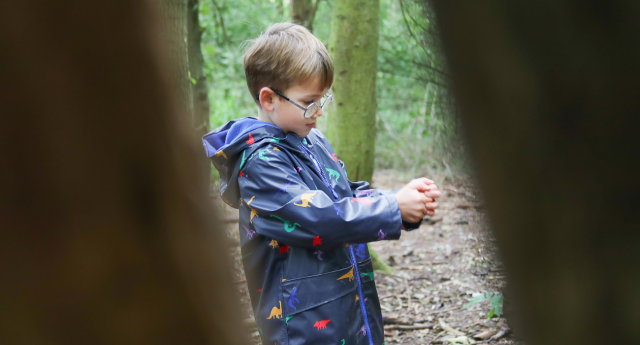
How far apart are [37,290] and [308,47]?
1536mm

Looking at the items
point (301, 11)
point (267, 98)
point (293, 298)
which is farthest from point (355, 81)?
point (293, 298)

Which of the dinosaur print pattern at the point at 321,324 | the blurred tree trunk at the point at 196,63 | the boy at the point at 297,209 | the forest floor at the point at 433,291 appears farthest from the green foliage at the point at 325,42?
the dinosaur print pattern at the point at 321,324

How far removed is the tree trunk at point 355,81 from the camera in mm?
4277

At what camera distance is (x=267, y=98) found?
1.81 m

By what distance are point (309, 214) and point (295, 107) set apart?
48 cm

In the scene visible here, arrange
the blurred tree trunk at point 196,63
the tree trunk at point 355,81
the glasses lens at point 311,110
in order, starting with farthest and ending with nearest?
the blurred tree trunk at point 196,63 → the tree trunk at point 355,81 → the glasses lens at point 311,110

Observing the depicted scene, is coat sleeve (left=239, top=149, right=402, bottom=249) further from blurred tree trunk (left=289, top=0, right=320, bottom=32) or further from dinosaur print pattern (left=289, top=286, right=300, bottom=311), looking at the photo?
blurred tree trunk (left=289, top=0, right=320, bottom=32)

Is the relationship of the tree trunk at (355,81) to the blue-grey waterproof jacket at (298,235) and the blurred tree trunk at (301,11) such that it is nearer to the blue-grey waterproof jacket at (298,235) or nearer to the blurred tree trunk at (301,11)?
the blurred tree trunk at (301,11)

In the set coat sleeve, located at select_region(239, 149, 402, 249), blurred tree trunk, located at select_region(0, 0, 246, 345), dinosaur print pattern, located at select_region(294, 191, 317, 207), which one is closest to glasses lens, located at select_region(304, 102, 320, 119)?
coat sleeve, located at select_region(239, 149, 402, 249)

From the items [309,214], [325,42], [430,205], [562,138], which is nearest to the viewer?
[562,138]

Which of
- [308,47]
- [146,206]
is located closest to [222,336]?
[146,206]

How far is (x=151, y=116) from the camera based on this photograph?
39 centimetres

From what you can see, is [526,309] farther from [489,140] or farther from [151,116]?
[151,116]

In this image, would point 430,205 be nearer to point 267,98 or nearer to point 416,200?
point 416,200
